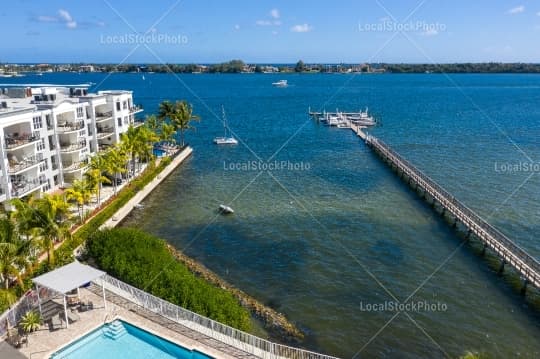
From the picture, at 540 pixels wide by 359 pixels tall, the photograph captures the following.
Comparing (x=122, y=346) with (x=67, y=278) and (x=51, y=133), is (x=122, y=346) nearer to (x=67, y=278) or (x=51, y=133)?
(x=67, y=278)

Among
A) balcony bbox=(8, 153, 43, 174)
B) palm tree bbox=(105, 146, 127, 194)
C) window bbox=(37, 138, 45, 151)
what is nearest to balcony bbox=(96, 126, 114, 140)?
palm tree bbox=(105, 146, 127, 194)

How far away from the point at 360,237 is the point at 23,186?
35.4 metres

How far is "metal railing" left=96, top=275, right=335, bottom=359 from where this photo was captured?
85.0 feet

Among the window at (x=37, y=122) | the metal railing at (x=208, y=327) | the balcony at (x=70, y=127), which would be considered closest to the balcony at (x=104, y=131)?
the balcony at (x=70, y=127)

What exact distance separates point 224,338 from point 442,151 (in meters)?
73.7

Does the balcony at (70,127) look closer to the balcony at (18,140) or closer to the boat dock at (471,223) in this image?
the balcony at (18,140)

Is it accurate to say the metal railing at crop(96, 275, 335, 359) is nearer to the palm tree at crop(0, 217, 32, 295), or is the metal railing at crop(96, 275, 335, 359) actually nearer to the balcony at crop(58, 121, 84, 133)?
the palm tree at crop(0, 217, 32, 295)

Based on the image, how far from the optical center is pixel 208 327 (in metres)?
27.7

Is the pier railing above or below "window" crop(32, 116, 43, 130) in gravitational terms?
below

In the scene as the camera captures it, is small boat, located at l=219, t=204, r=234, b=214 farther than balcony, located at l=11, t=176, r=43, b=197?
Yes

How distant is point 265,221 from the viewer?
51.9 metres

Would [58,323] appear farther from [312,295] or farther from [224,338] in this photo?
[312,295]

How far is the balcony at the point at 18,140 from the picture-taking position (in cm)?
4438

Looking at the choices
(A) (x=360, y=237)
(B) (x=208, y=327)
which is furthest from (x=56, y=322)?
(A) (x=360, y=237)
